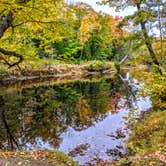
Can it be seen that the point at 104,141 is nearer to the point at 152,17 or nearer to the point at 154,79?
the point at 154,79

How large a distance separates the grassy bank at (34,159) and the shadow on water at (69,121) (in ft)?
5.54

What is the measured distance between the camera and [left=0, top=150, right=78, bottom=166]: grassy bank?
334 inches

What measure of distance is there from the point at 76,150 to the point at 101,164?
2.34 metres

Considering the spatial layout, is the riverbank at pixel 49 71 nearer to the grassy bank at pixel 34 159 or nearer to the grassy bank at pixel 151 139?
the grassy bank at pixel 151 139

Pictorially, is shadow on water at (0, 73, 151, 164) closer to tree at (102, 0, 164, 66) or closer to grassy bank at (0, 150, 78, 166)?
grassy bank at (0, 150, 78, 166)

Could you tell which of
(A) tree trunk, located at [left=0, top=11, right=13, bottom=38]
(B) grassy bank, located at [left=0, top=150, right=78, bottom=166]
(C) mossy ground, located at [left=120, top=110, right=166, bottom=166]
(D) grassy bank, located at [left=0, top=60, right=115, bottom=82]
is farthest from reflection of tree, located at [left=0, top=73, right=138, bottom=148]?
(A) tree trunk, located at [left=0, top=11, right=13, bottom=38]

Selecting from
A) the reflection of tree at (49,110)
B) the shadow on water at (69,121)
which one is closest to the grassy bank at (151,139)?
the shadow on water at (69,121)

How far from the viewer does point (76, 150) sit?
40.4 feet

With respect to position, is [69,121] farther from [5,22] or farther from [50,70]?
[50,70]

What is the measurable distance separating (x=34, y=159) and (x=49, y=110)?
12.1m

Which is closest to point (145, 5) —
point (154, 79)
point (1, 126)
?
point (154, 79)

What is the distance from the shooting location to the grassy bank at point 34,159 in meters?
8.49

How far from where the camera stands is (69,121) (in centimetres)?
1781

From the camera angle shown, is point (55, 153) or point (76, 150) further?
point (76, 150)
